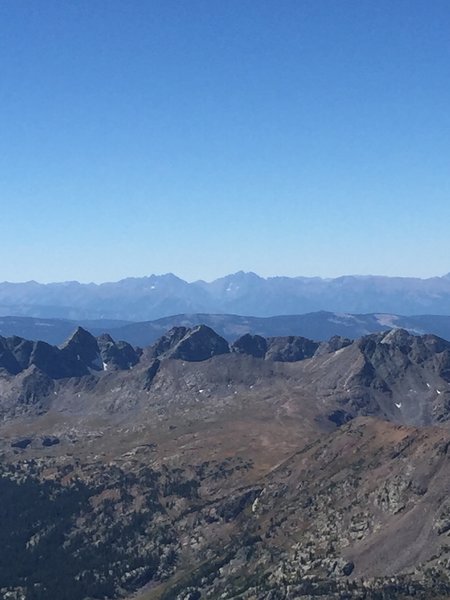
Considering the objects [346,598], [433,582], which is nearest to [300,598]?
[346,598]

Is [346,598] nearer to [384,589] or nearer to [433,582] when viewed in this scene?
[384,589]

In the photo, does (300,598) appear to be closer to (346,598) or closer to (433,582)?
(346,598)

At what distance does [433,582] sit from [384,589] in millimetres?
12731

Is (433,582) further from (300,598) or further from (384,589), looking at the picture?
(300,598)

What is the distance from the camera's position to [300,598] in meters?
200

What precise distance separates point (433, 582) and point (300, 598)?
34.0m

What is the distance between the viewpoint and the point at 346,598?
635 feet

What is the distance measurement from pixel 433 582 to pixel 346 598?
22.4m

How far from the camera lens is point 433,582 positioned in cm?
Answer: 19462

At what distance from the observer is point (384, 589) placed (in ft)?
634

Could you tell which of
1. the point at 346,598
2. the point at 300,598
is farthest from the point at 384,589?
the point at 300,598

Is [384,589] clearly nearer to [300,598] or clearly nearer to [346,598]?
[346,598]

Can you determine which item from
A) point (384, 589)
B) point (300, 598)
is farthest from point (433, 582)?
point (300, 598)
